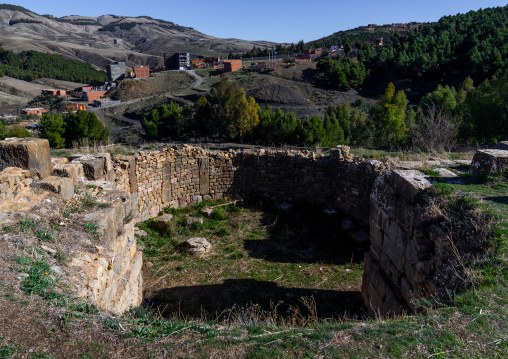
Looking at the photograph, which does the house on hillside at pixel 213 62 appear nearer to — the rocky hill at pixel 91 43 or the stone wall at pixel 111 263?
the rocky hill at pixel 91 43

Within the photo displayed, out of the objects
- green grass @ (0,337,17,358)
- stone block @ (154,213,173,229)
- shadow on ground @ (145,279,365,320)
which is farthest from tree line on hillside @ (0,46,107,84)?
green grass @ (0,337,17,358)

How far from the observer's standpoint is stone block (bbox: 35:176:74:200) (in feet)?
17.6

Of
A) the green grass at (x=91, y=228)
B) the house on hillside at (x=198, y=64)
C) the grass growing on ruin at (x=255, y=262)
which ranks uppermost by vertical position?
the house on hillside at (x=198, y=64)

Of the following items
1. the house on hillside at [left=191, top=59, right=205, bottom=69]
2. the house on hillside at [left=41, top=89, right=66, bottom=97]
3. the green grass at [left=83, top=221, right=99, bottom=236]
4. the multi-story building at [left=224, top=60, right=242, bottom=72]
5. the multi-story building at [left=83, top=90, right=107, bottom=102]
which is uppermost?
the house on hillside at [left=191, top=59, right=205, bottom=69]

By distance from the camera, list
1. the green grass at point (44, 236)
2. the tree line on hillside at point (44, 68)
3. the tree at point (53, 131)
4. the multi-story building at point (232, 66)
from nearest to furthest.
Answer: the green grass at point (44, 236)
the tree at point (53, 131)
the multi-story building at point (232, 66)
the tree line on hillside at point (44, 68)

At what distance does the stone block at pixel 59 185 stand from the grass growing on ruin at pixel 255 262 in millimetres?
2788

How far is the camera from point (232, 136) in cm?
2911

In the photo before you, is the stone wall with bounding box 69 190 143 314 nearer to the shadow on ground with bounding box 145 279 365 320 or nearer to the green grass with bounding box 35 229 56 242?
the green grass with bounding box 35 229 56 242

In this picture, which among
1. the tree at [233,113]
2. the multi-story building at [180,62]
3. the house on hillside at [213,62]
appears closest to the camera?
the tree at [233,113]

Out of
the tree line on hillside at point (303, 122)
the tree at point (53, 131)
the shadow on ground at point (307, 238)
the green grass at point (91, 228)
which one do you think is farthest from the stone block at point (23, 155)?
the tree line on hillside at point (303, 122)

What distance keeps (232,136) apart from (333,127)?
8.16m

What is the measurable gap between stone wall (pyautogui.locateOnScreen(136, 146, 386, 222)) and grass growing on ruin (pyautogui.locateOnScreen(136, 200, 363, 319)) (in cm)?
50

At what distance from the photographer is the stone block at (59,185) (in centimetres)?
537

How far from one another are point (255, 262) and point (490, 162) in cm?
532
